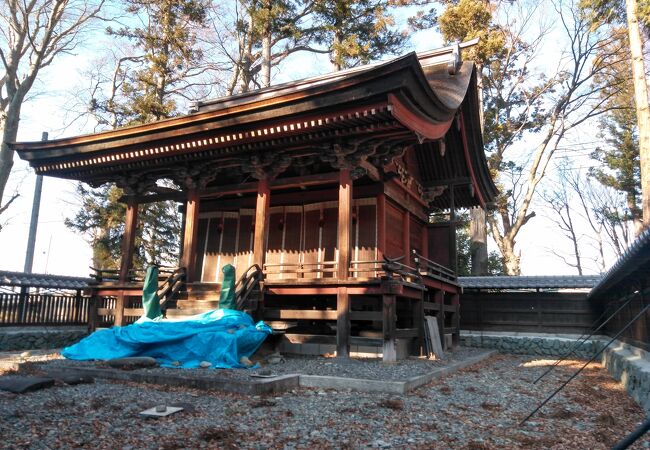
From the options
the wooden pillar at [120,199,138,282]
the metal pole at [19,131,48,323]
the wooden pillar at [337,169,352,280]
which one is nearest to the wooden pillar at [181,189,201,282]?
the wooden pillar at [120,199,138,282]

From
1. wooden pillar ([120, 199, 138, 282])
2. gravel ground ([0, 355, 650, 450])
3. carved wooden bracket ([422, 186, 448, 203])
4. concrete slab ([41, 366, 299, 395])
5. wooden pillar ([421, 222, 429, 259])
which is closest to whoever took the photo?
gravel ground ([0, 355, 650, 450])

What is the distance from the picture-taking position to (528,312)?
1748 centimetres

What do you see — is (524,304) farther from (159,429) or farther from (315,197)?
(159,429)

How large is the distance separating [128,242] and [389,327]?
7308 mm

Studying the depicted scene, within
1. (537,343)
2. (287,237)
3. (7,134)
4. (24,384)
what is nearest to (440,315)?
(287,237)

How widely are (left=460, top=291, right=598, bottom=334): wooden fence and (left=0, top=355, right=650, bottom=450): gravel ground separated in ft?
34.7

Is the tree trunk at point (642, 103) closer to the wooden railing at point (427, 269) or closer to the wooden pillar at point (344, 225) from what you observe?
the wooden railing at point (427, 269)

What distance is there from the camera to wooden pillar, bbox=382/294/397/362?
9.05 meters

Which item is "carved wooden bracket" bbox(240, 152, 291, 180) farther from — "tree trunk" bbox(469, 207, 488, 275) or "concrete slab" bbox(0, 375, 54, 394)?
"tree trunk" bbox(469, 207, 488, 275)

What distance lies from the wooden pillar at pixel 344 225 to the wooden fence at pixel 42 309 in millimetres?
9156

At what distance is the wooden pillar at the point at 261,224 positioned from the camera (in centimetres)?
1061

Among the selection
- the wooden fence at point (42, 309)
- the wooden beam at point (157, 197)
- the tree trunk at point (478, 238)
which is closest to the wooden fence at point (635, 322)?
the tree trunk at point (478, 238)

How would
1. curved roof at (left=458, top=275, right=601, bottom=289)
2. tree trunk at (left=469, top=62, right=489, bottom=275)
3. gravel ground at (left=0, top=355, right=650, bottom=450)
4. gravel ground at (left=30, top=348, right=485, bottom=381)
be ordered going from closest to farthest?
gravel ground at (left=0, top=355, right=650, bottom=450) → gravel ground at (left=30, top=348, right=485, bottom=381) → curved roof at (left=458, top=275, right=601, bottom=289) → tree trunk at (left=469, top=62, right=489, bottom=275)

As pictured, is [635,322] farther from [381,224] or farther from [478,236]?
[478,236]
